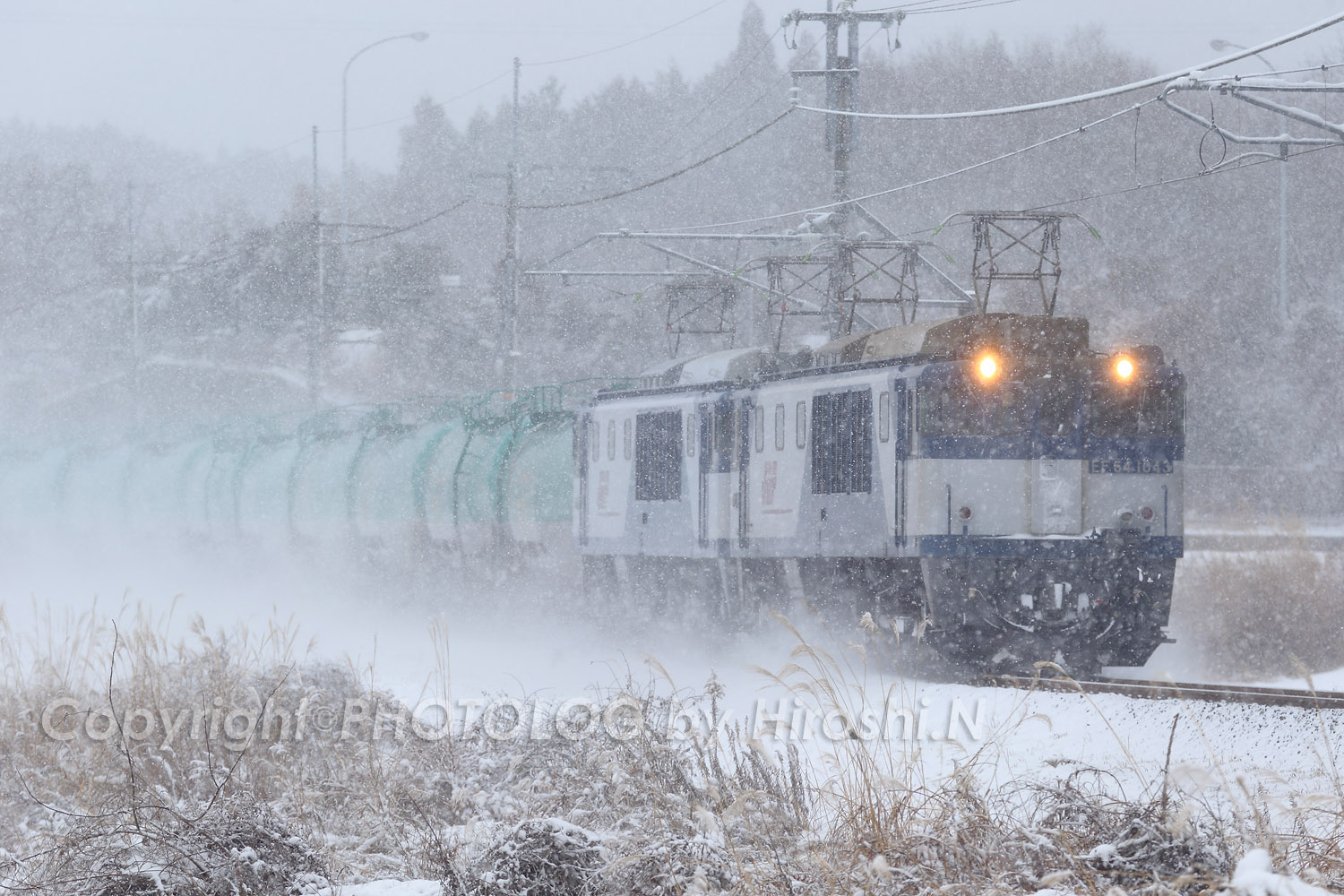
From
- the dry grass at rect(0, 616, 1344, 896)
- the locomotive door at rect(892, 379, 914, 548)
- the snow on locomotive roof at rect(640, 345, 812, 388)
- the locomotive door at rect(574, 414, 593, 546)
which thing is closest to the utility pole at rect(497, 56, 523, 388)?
the locomotive door at rect(574, 414, 593, 546)

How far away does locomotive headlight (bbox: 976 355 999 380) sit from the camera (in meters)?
12.7

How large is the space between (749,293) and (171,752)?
2038 cm

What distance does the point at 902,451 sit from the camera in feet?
41.4

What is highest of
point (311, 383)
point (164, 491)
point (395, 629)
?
point (311, 383)

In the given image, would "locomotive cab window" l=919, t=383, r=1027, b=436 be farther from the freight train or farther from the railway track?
the railway track

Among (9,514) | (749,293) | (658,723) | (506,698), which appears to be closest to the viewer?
(658,723)

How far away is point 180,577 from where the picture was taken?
30875 mm

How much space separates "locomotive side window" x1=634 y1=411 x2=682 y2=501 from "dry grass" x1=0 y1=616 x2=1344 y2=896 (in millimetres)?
7851

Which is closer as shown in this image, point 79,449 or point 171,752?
point 171,752

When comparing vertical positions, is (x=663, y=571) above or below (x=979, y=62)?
below

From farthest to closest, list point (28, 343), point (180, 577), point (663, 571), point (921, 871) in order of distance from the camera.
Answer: point (28, 343)
point (180, 577)
point (663, 571)
point (921, 871)

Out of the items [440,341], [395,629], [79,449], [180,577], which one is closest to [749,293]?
[395,629]

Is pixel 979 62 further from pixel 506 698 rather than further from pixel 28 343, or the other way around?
pixel 506 698

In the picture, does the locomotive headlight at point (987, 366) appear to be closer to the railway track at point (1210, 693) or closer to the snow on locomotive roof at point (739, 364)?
the railway track at point (1210, 693)
